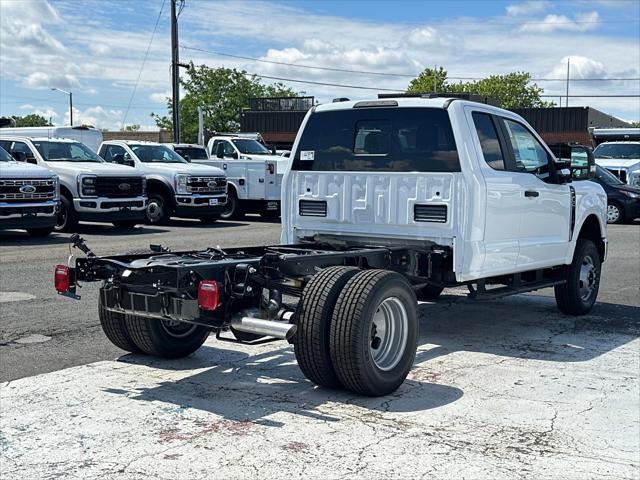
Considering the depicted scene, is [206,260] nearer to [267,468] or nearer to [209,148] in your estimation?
[267,468]

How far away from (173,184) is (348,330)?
595 inches

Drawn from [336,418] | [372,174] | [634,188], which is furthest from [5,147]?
[634,188]

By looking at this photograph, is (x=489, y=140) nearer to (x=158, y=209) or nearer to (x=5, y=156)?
(x=5, y=156)

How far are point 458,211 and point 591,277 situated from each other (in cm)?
298

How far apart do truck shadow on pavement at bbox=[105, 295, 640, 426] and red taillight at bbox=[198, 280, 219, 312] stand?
2.35 feet

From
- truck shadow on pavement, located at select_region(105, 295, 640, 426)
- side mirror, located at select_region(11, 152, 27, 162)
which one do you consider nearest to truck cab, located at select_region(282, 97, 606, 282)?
truck shadow on pavement, located at select_region(105, 295, 640, 426)

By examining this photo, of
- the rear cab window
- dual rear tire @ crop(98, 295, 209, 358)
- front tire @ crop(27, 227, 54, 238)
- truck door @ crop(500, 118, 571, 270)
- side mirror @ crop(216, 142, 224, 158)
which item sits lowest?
dual rear tire @ crop(98, 295, 209, 358)

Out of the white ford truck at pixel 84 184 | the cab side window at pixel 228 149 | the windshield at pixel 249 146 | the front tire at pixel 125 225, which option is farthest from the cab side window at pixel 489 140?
the cab side window at pixel 228 149

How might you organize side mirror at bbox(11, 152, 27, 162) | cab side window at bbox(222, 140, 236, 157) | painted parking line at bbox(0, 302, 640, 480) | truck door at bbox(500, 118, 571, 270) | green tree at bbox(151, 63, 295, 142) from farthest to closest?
green tree at bbox(151, 63, 295, 142) → cab side window at bbox(222, 140, 236, 157) → side mirror at bbox(11, 152, 27, 162) → truck door at bbox(500, 118, 571, 270) → painted parking line at bbox(0, 302, 640, 480)

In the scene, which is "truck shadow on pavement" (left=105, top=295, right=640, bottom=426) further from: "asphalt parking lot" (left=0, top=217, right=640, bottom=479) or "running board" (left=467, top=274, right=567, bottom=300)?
"running board" (left=467, top=274, right=567, bottom=300)

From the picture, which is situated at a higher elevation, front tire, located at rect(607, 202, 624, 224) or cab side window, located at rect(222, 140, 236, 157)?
cab side window, located at rect(222, 140, 236, 157)

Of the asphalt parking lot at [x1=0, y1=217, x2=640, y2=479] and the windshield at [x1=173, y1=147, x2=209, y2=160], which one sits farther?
the windshield at [x1=173, y1=147, x2=209, y2=160]

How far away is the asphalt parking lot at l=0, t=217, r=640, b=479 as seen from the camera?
4.67m

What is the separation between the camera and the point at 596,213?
948 centimetres
